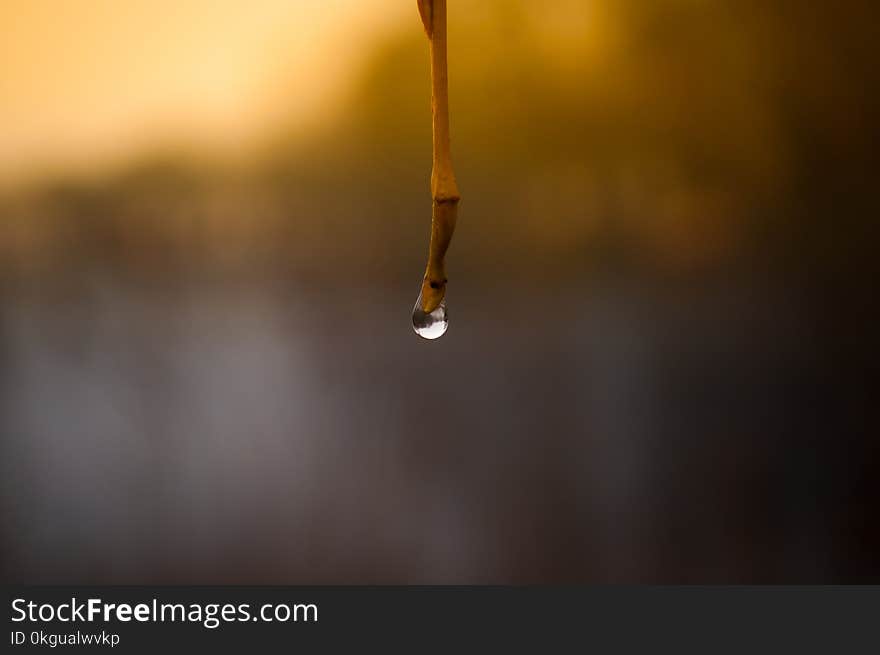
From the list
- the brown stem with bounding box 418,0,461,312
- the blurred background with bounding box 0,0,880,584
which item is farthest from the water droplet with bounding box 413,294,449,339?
the blurred background with bounding box 0,0,880,584

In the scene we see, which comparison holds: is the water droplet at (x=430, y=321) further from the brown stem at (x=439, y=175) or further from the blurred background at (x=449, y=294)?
the blurred background at (x=449, y=294)

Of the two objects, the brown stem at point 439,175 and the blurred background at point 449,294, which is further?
the blurred background at point 449,294

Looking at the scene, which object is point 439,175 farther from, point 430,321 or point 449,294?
point 449,294

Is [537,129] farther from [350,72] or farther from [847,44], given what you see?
[847,44]

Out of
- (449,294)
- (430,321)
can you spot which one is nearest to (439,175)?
(430,321)

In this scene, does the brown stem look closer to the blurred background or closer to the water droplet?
the water droplet

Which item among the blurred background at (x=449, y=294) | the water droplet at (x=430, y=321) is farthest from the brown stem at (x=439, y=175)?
the blurred background at (x=449, y=294)
